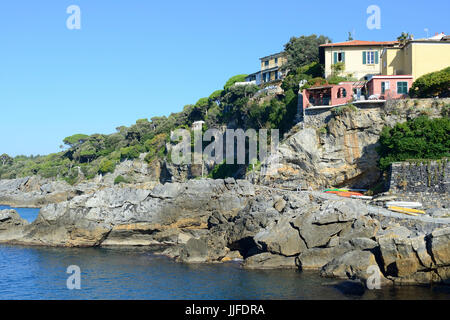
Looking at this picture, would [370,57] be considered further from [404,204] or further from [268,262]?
[268,262]

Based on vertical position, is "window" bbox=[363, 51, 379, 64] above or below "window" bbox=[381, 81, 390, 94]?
above

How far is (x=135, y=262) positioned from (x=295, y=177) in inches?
630

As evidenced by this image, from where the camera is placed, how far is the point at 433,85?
3744 cm

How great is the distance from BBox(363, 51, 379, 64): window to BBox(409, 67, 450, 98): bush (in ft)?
24.4

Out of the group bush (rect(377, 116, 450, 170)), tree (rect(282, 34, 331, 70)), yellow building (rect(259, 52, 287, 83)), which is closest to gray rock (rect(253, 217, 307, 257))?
bush (rect(377, 116, 450, 170))

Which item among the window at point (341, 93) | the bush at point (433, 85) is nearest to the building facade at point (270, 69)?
the window at point (341, 93)

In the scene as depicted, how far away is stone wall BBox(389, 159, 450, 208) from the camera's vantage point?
102ft

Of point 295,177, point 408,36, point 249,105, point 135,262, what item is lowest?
point 135,262

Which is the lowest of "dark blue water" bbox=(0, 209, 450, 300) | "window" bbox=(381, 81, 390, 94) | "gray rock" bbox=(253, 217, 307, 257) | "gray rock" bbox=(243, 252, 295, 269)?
"dark blue water" bbox=(0, 209, 450, 300)

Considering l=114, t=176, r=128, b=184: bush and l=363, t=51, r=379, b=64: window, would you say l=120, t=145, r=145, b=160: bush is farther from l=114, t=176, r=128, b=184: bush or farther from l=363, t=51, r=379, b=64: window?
l=363, t=51, r=379, b=64: window
